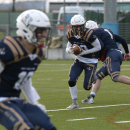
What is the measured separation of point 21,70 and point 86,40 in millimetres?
3504

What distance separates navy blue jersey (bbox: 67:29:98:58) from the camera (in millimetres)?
6926

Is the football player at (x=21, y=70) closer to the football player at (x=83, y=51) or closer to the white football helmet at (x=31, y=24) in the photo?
the white football helmet at (x=31, y=24)

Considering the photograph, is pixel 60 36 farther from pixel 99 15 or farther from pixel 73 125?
pixel 73 125

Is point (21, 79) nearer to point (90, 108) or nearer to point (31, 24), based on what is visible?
point (31, 24)

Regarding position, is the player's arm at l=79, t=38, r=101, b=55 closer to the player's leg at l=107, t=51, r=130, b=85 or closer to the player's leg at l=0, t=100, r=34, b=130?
the player's leg at l=107, t=51, r=130, b=85

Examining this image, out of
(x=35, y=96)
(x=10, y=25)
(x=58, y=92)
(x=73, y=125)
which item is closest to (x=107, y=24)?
(x=10, y=25)

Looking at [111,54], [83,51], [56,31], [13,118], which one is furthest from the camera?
[56,31]

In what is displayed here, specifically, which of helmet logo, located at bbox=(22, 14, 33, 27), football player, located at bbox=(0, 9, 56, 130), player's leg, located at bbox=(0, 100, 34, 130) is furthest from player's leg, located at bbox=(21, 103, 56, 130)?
helmet logo, located at bbox=(22, 14, 33, 27)

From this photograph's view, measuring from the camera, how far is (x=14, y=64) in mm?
3584

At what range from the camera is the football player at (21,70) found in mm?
3443

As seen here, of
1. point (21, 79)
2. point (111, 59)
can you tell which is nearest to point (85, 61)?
point (111, 59)

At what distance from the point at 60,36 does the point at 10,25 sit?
2.95 m

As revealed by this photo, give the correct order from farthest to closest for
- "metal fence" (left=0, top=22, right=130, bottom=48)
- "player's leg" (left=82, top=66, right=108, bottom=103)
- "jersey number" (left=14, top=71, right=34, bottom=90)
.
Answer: "metal fence" (left=0, top=22, right=130, bottom=48) → "player's leg" (left=82, top=66, right=108, bottom=103) → "jersey number" (left=14, top=71, right=34, bottom=90)

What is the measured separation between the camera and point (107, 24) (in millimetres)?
19359
